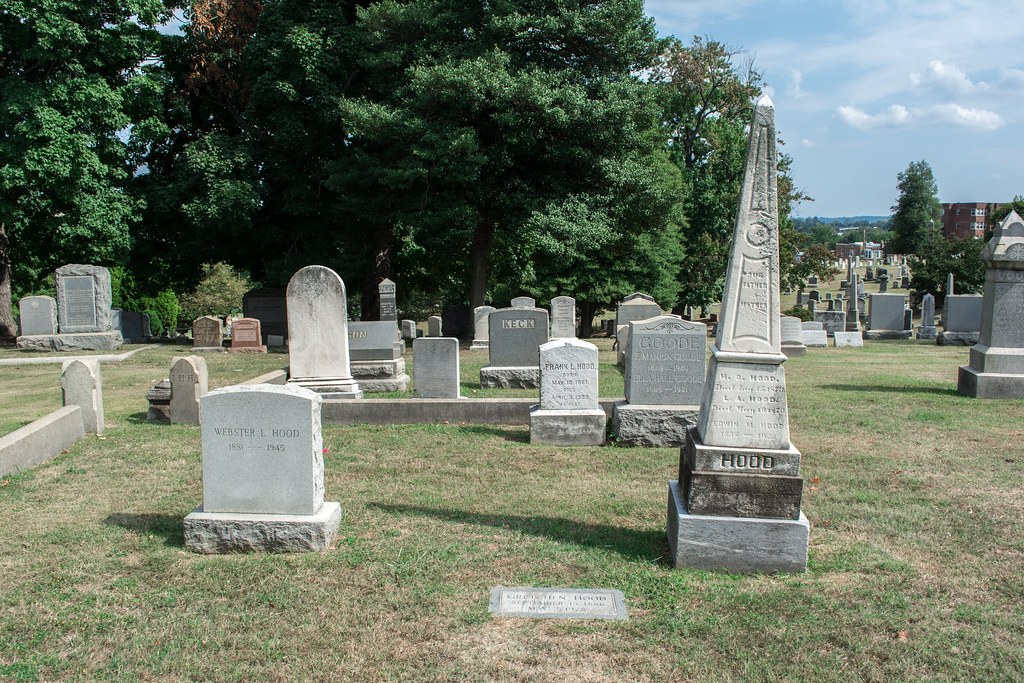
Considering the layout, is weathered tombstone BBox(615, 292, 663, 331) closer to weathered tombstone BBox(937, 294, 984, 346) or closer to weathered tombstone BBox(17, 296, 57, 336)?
weathered tombstone BBox(937, 294, 984, 346)

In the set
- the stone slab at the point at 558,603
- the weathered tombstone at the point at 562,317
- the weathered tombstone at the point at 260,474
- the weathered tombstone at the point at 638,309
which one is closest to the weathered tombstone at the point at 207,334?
the weathered tombstone at the point at 562,317

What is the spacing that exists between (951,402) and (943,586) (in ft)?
26.1

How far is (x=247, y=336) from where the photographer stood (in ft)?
72.9

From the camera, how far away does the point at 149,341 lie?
25.8 metres

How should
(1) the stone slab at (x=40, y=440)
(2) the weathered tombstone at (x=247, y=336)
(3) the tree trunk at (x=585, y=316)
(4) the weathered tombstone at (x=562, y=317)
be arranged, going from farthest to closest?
(3) the tree trunk at (x=585, y=316) < (2) the weathered tombstone at (x=247, y=336) < (4) the weathered tombstone at (x=562, y=317) < (1) the stone slab at (x=40, y=440)

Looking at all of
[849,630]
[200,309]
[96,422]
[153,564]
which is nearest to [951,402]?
[849,630]

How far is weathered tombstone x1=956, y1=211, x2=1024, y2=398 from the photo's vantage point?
468 inches

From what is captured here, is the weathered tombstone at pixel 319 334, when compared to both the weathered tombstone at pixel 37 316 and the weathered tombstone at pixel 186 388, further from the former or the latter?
the weathered tombstone at pixel 37 316

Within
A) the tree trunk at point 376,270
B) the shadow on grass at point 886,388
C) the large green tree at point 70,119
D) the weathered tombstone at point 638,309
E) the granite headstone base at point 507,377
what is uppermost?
the large green tree at point 70,119

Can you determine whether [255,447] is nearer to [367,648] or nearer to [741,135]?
[367,648]

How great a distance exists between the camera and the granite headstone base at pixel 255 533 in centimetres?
568

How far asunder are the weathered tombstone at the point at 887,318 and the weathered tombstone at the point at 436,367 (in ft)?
65.9

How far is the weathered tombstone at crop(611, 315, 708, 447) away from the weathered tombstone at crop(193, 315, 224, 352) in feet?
54.2

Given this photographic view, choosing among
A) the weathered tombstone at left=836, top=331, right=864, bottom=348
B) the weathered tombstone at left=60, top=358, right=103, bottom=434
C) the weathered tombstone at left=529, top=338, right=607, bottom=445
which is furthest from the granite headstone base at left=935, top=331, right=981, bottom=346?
the weathered tombstone at left=60, top=358, right=103, bottom=434
